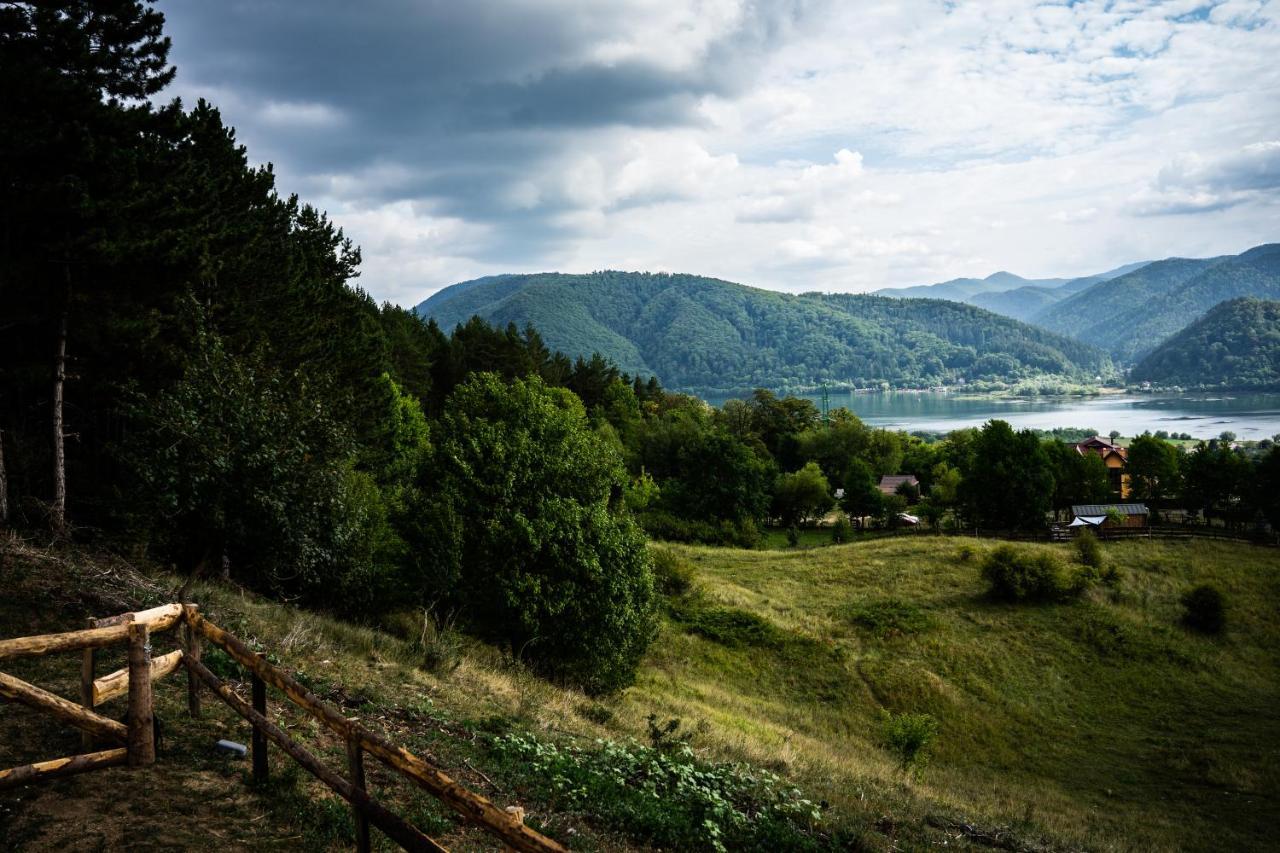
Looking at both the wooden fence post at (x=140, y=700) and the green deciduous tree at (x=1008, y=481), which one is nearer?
the wooden fence post at (x=140, y=700)

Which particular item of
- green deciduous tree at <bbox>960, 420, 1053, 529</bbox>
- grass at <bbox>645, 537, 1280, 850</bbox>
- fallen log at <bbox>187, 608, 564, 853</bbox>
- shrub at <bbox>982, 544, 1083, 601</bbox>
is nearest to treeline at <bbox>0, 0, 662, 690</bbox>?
grass at <bbox>645, 537, 1280, 850</bbox>

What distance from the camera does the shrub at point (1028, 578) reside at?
37.4 metres

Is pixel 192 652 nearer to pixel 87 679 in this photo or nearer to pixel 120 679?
pixel 120 679

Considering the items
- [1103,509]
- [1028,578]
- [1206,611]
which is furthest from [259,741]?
[1103,509]

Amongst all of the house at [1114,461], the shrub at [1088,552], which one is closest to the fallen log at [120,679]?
the shrub at [1088,552]

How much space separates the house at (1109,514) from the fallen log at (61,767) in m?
68.8

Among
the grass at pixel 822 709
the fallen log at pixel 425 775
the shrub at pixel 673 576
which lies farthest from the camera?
the shrub at pixel 673 576

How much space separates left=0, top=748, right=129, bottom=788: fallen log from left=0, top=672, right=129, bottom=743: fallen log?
16 centimetres

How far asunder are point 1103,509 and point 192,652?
263 ft

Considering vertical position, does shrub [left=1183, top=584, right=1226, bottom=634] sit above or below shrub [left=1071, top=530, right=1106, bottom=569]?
below

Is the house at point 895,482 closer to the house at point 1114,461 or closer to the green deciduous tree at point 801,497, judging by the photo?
the green deciduous tree at point 801,497

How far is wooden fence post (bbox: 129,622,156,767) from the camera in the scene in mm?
6965

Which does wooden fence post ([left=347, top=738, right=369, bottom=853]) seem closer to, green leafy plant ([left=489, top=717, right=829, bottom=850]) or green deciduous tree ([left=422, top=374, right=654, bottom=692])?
green leafy plant ([left=489, top=717, right=829, bottom=850])

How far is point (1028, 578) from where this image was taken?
37438 millimetres
